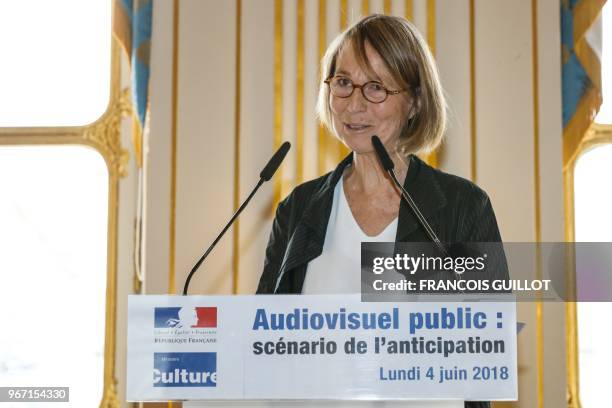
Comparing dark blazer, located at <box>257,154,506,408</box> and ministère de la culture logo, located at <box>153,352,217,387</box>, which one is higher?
dark blazer, located at <box>257,154,506,408</box>

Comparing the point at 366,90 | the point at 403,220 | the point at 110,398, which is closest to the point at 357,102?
the point at 366,90

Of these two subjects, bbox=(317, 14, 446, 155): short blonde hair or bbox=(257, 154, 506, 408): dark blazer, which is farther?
bbox=(317, 14, 446, 155): short blonde hair

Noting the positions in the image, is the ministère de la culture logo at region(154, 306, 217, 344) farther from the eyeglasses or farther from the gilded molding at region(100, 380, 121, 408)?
the gilded molding at region(100, 380, 121, 408)

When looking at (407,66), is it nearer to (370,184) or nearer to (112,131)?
(370,184)

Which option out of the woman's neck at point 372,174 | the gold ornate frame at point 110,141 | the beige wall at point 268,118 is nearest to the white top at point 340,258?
the woman's neck at point 372,174

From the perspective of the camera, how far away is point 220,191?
330 centimetres

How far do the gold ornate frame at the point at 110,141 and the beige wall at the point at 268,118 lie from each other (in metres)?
0.31

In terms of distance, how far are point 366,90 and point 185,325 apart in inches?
40.3

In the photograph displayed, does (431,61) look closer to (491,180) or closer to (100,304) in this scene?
(491,180)

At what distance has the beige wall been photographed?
3242mm

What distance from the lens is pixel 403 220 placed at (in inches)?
83.3

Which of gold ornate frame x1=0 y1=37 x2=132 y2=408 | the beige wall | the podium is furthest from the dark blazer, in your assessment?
gold ornate frame x1=0 y1=37 x2=132 y2=408

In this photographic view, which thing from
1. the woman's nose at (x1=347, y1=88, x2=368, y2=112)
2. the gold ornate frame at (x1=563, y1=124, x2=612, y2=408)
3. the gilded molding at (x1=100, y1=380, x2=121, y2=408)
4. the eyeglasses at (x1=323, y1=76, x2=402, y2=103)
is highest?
the eyeglasses at (x1=323, y1=76, x2=402, y2=103)

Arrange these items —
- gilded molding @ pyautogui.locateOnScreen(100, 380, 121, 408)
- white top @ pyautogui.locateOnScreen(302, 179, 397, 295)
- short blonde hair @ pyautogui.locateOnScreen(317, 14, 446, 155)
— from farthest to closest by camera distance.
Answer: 1. gilded molding @ pyautogui.locateOnScreen(100, 380, 121, 408)
2. short blonde hair @ pyautogui.locateOnScreen(317, 14, 446, 155)
3. white top @ pyautogui.locateOnScreen(302, 179, 397, 295)
